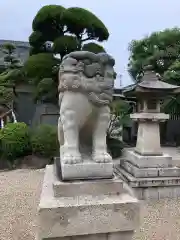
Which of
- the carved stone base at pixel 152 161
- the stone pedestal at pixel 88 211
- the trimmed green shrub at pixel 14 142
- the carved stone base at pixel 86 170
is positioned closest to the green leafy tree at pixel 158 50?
the trimmed green shrub at pixel 14 142

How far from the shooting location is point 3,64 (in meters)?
11.0

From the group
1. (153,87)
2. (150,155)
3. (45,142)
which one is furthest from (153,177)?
(45,142)

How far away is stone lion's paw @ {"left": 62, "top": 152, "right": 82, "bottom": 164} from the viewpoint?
168 cm

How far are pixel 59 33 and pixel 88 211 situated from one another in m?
6.93

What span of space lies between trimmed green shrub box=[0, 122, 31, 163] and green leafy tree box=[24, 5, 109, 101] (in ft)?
4.86

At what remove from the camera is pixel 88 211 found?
5.06 feet

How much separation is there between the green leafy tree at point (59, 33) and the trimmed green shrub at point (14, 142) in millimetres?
1480

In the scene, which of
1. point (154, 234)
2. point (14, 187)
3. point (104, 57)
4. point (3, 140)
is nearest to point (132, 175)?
point (154, 234)

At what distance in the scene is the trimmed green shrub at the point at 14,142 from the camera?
6.25m

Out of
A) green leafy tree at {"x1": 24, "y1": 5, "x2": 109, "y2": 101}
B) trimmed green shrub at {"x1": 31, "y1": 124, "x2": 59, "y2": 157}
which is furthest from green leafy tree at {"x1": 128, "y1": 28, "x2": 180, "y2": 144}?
trimmed green shrub at {"x1": 31, "y1": 124, "x2": 59, "y2": 157}

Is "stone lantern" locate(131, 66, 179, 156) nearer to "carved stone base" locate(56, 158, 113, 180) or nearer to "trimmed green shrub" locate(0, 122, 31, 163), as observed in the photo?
"carved stone base" locate(56, 158, 113, 180)

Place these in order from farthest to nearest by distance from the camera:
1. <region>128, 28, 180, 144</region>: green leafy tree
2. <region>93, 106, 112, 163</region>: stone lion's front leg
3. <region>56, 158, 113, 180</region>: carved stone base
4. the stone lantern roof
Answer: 1. <region>128, 28, 180, 144</region>: green leafy tree
2. the stone lantern roof
3. <region>93, 106, 112, 163</region>: stone lion's front leg
4. <region>56, 158, 113, 180</region>: carved stone base

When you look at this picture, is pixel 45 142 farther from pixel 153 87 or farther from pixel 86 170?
pixel 86 170

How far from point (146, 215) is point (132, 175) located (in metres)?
0.96
